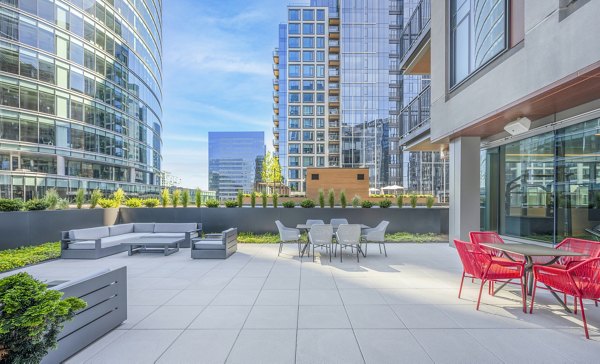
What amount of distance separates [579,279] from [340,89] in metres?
44.8

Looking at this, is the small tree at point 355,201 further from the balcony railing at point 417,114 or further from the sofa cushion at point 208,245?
the sofa cushion at point 208,245

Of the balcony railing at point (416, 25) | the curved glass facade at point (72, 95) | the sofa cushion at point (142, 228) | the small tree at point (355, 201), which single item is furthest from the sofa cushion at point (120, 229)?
the curved glass facade at point (72, 95)

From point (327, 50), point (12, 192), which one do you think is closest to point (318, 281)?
point (12, 192)

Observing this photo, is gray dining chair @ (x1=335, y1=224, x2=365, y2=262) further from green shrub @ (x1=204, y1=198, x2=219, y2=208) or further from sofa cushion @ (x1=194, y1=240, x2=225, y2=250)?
green shrub @ (x1=204, y1=198, x2=219, y2=208)

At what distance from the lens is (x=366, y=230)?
29.2 feet

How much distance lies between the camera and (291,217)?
1187 cm

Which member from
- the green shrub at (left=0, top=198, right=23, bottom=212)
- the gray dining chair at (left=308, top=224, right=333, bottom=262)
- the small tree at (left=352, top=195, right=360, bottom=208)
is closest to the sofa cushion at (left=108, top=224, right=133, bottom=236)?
the green shrub at (left=0, top=198, right=23, bottom=212)

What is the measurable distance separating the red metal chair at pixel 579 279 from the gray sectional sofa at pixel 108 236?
29.1 ft

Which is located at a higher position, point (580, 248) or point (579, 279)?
point (580, 248)

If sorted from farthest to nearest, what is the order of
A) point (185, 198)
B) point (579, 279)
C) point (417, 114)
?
point (185, 198)
point (417, 114)
point (579, 279)

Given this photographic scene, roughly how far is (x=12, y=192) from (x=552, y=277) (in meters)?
29.3

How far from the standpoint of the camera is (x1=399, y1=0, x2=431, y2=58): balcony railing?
11.3m

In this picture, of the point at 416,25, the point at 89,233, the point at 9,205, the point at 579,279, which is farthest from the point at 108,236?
the point at 416,25

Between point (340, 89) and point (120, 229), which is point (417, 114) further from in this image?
point (340, 89)
